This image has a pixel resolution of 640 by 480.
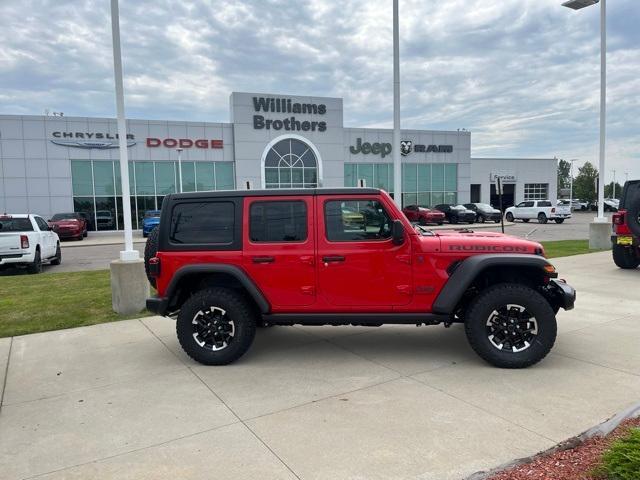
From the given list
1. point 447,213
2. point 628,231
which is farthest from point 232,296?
point 447,213

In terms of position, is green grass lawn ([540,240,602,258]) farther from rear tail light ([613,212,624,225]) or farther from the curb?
the curb

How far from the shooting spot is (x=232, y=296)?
508 centimetres

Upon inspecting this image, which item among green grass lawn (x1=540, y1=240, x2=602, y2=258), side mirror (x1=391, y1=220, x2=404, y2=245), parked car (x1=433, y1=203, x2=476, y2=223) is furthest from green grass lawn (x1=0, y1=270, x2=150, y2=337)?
parked car (x1=433, y1=203, x2=476, y2=223)

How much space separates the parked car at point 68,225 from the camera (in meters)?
27.1

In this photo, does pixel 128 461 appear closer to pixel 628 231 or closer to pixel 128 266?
pixel 128 266

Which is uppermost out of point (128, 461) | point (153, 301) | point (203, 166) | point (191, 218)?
point (203, 166)

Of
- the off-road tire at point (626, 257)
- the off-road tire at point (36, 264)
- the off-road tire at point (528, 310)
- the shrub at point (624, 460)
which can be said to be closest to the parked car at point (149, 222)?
the off-road tire at point (36, 264)

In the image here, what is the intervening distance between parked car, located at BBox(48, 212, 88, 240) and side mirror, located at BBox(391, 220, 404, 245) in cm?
2636

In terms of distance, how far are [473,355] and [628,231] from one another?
7052 millimetres

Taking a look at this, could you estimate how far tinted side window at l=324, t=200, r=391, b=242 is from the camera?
500 cm

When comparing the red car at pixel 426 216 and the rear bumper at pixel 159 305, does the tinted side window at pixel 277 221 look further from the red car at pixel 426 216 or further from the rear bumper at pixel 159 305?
the red car at pixel 426 216

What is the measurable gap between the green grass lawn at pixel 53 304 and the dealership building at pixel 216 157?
20.6m

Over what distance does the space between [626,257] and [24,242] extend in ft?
47.3

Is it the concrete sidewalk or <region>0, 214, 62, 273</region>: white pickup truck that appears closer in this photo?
the concrete sidewalk
